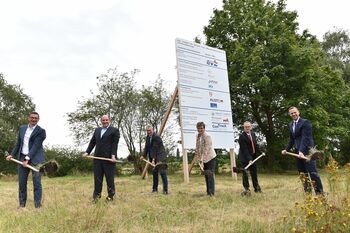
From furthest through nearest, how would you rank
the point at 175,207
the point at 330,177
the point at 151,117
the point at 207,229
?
the point at 151,117 < the point at 175,207 < the point at 207,229 < the point at 330,177

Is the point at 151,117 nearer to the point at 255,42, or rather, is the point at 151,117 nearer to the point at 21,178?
the point at 255,42

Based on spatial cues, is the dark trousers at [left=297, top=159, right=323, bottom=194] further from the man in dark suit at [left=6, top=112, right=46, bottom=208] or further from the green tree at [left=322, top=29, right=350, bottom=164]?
the green tree at [left=322, top=29, right=350, bottom=164]

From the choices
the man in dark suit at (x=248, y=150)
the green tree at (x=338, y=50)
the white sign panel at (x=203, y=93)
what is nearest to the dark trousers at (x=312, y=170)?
the man in dark suit at (x=248, y=150)

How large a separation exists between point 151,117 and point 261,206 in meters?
19.0

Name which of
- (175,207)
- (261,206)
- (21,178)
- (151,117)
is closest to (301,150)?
(261,206)

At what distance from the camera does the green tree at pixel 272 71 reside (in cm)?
2050

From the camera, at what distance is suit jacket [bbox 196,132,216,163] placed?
8625 millimetres

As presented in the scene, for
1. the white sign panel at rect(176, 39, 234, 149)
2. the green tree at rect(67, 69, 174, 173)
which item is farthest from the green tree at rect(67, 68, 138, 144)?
the white sign panel at rect(176, 39, 234, 149)

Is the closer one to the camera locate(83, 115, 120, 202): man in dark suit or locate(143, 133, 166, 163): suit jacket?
locate(83, 115, 120, 202): man in dark suit

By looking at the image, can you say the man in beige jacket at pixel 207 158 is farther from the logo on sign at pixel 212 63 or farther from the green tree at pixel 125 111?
the green tree at pixel 125 111

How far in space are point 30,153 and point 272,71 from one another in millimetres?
15809

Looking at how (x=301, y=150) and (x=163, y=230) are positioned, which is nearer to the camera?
(x=163, y=230)

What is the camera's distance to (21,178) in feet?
22.9

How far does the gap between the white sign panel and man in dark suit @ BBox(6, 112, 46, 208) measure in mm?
5937
